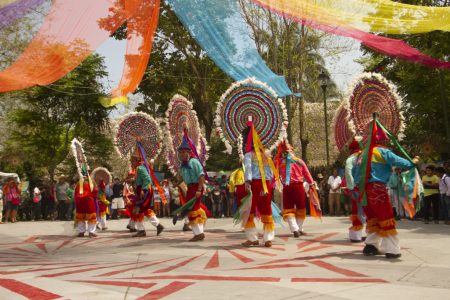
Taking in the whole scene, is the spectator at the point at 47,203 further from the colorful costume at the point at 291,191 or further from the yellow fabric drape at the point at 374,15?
the yellow fabric drape at the point at 374,15

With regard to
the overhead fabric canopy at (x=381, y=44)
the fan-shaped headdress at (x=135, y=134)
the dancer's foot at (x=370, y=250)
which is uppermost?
the overhead fabric canopy at (x=381, y=44)

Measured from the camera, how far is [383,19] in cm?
749

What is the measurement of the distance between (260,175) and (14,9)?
14.4 feet

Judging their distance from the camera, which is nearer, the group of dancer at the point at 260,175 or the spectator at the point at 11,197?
the group of dancer at the point at 260,175

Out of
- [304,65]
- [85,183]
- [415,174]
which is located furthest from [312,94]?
[415,174]

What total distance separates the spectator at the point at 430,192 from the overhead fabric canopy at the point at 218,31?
5057mm

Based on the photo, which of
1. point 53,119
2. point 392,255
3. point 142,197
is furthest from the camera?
point 53,119

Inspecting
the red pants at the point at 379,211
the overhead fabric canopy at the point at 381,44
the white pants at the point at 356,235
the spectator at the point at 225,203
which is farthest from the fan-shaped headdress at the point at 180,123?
the spectator at the point at 225,203

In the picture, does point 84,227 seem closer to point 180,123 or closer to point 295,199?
point 180,123

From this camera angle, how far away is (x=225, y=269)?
232 inches

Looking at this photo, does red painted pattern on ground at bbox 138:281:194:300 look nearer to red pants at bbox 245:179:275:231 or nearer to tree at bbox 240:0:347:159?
red pants at bbox 245:179:275:231

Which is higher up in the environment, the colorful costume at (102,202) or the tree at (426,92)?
the tree at (426,92)

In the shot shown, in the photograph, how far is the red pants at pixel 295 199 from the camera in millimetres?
9586

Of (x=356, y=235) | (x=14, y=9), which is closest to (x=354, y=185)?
(x=356, y=235)
